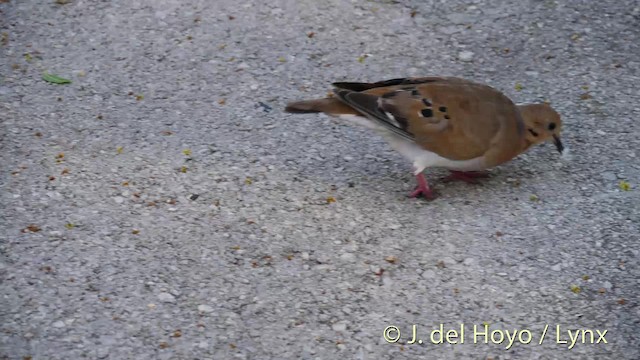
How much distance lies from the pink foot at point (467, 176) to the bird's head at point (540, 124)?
10.7 inches

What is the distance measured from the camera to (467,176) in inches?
180

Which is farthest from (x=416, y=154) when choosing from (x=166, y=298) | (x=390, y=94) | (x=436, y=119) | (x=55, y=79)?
(x=55, y=79)

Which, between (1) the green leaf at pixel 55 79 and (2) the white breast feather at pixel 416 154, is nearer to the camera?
(2) the white breast feather at pixel 416 154

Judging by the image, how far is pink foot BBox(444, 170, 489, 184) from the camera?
4.57 meters

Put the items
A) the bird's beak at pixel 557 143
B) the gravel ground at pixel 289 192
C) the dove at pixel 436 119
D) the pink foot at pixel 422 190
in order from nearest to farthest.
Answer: the gravel ground at pixel 289 192
the dove at pixel 436 119
the pink foot at pixel 422 190
the bird's beak at pixel 557 143

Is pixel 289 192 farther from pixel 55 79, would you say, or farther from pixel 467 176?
pixel 55 79

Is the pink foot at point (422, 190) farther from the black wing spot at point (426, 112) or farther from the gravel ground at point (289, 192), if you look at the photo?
the black wing spot at point (426, 112)

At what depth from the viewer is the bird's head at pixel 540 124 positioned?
14.7 ft

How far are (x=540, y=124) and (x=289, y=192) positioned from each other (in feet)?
3.92

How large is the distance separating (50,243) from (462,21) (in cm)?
283

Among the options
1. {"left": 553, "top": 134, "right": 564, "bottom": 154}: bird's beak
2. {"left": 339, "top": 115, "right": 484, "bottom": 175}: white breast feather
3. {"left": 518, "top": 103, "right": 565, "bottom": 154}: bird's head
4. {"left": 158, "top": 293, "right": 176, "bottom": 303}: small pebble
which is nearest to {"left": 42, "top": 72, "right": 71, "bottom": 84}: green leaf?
{"left": 339, "top": 115, "right": 484, "bottom": 175}: white breast feather

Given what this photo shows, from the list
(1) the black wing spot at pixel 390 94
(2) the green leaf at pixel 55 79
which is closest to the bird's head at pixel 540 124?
(1) the black wing spot at pixel 390 94

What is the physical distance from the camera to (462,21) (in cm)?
575

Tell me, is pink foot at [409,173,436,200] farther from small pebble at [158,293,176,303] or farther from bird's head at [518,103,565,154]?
small pebble at [158,293,176,303]
